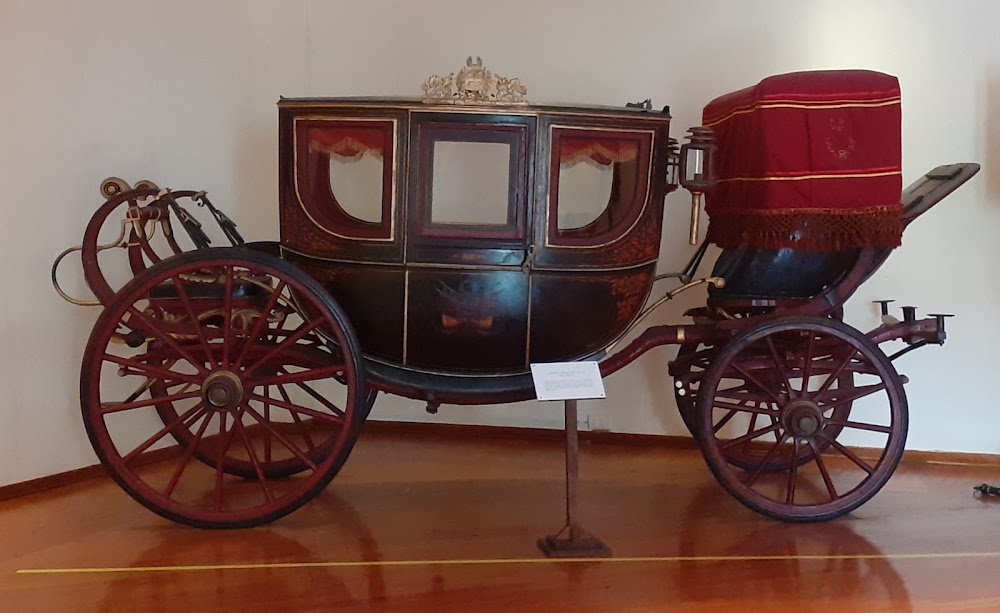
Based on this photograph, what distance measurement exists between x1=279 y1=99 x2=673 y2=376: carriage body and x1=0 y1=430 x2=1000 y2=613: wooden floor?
0.56 metres

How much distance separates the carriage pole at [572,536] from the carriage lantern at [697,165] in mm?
770

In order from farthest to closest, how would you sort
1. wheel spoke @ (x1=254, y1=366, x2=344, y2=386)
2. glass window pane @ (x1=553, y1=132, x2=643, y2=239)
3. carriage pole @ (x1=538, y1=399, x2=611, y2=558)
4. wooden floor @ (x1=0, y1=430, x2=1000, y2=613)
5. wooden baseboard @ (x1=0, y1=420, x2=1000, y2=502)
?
wooden baseboard @ (x1=0, y1=420, x2=1000, y2=502) < glass window pane @ (x1=553, y1=132, x2=643, y2=239) < wheel spoke @ (x1=254, y1=366, x2=344, y2=386) < carriage pole @ (x1=538, y1=399, x2=611, y2=558) < wooden floor @ (x1=0, y1=430, x2=1000, y2=613)

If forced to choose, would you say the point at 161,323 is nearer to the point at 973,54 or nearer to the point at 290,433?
the point at 290,433

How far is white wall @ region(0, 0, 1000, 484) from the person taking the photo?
3291mm

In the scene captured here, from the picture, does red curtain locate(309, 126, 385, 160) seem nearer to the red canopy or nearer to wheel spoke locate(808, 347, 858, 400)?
the red canopy

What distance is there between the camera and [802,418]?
9.87ft

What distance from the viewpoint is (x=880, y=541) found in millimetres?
2906

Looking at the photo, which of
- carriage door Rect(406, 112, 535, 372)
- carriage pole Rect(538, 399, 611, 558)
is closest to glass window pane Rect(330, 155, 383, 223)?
carriage door Rect(406, 112, 535, 372)

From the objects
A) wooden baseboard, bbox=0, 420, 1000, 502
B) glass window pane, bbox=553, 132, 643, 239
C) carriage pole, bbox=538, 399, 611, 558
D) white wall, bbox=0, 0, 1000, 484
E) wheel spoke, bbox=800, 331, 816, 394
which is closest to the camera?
carriage pole, bbox=538, 399, 611, 558

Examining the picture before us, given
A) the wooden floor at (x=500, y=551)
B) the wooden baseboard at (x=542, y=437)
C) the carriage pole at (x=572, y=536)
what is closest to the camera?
the wooden floor at (x=500, y=551)

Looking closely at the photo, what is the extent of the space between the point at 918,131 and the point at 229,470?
3027 mm

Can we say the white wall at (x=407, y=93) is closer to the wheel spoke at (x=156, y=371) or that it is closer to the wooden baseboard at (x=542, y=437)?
the wooden baseboard at (x=542, y=437)

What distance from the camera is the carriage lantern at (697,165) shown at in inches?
119

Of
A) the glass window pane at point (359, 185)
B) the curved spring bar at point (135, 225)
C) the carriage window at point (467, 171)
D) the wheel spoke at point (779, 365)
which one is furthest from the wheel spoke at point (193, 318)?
the wheel spoke at point (779, 365)
